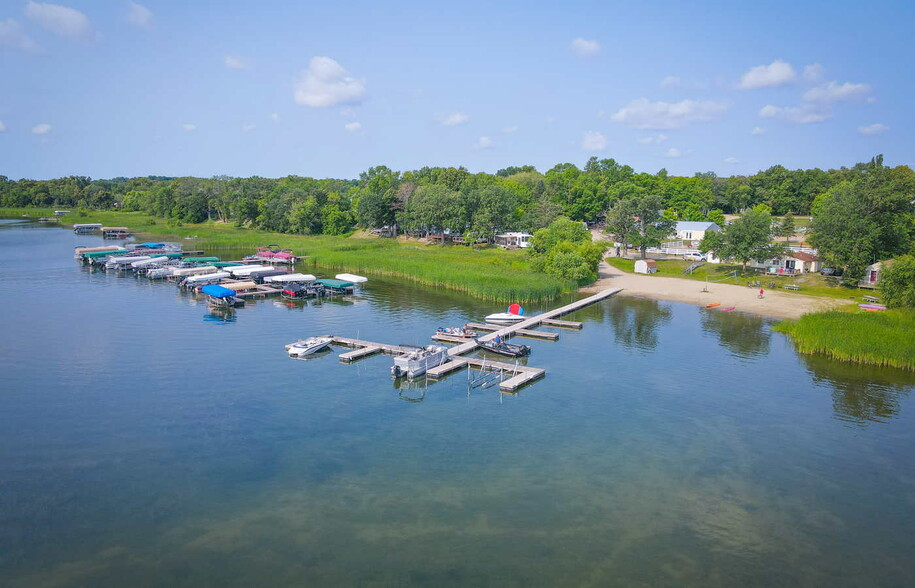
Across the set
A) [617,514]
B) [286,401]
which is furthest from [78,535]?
[617,514]

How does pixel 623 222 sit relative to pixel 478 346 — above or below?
above

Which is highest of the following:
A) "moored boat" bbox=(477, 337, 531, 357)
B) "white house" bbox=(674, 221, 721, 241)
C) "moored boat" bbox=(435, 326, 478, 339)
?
"white house" bbox=(674, 221, 721, 241)

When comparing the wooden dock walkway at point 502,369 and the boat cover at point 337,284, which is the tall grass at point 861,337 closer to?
the wooden dock walkway at point 502,369

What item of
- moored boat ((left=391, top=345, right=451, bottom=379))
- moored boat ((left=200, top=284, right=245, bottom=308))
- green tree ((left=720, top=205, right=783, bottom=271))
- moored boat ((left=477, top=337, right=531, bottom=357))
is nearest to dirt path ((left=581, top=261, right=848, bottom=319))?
green tree ((left=720, top=205, right=783, bottom=271))

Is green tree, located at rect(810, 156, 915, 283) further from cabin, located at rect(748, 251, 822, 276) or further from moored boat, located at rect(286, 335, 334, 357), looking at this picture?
moored boat, located at rect(286, 335, 334, 357)

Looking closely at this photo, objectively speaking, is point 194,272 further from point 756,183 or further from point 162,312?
point 756,183

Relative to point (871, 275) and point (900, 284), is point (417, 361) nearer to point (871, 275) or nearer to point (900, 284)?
point (900, 284)

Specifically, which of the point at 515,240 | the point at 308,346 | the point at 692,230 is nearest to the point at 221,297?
the point at 308,346
